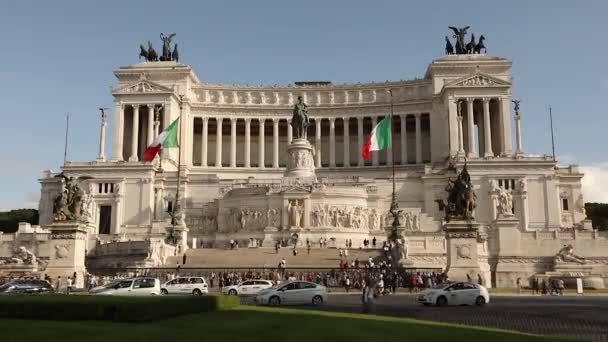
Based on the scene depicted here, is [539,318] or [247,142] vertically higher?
[247,142]

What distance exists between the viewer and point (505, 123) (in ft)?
328

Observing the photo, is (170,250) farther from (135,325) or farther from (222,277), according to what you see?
(135,325)

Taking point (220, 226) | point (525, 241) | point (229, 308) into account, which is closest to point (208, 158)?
point (220, 226)

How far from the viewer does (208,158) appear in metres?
117

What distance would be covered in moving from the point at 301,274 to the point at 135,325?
28.7 m

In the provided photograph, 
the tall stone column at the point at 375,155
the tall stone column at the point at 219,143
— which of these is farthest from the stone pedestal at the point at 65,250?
the tall stone column at the point at 375,155

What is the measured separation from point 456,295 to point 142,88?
273 ft

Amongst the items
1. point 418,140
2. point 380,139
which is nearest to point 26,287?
point 380,139

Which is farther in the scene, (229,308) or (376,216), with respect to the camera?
(376,216)

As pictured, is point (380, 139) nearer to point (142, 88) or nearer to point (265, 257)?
point (265, 257)

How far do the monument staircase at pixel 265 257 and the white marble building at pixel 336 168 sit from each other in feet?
22.2

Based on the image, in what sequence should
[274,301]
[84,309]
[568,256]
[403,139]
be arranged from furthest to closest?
[403,139]
[568,256]
[274,301]
[84,309]

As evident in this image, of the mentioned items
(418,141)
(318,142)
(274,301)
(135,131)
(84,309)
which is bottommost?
(274,301)

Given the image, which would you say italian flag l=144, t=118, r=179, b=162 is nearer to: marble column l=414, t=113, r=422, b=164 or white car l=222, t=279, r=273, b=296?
white car l=222, t=279, r=273, b=296
